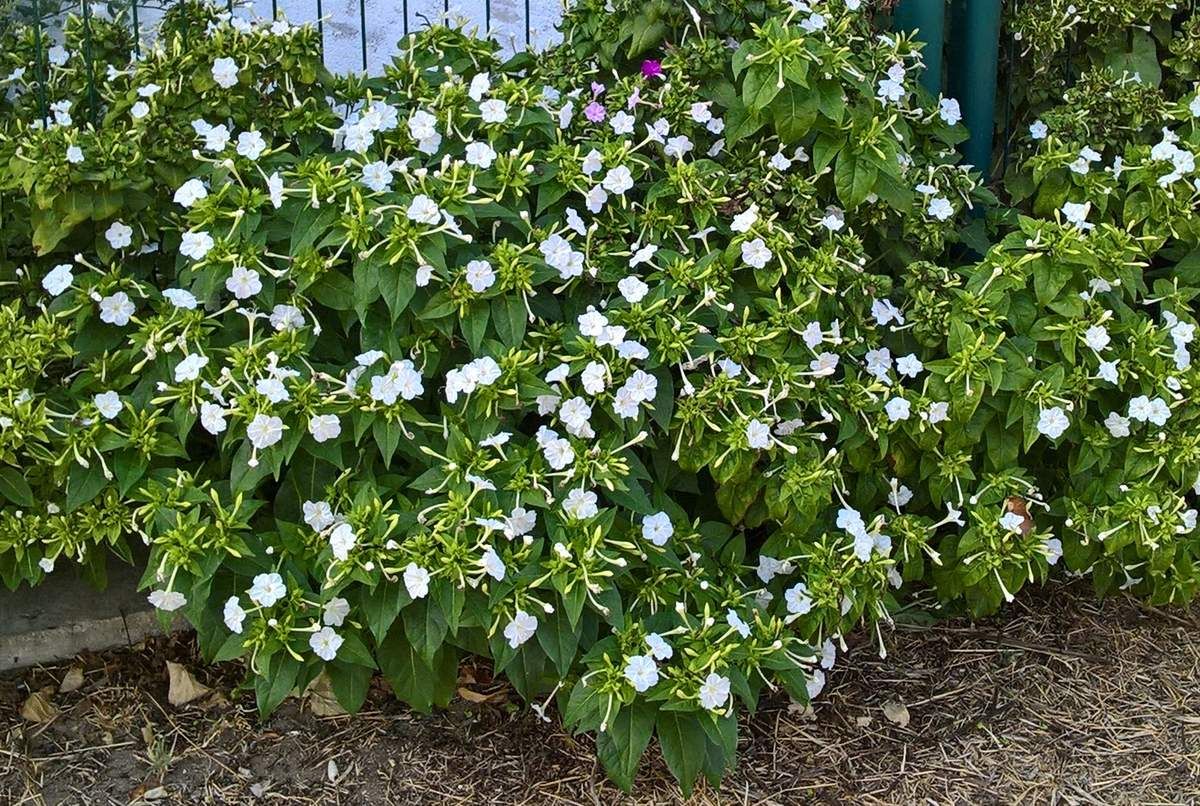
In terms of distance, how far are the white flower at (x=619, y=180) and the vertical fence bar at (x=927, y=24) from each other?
119 centimetres

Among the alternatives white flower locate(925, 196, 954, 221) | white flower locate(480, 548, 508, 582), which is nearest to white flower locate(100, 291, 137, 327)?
white flower locate(480, 548, 508, 582)

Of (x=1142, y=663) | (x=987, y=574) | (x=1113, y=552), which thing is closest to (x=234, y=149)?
(x=987, y=574)

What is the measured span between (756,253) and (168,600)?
1427 millimetres

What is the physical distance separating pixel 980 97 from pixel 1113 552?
142 centimetres

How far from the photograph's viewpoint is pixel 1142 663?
3.54 meters

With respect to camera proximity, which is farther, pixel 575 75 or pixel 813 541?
pixel 575 75

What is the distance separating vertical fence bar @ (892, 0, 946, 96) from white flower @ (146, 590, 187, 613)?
2.43 metres

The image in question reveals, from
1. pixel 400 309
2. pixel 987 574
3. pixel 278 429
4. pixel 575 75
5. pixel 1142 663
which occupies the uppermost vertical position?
pixel 575 75

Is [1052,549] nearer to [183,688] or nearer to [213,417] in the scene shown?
[213,417]

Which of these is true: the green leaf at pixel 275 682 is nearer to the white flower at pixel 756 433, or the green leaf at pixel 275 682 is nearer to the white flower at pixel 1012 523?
the white flower at pixel 756 433

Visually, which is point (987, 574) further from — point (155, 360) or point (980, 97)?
point (155, 360)

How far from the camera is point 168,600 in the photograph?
2.74 meters

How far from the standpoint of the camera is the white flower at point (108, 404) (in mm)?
2863

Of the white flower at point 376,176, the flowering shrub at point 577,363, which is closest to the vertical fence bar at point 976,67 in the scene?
the flowering shrub at point 577,363
